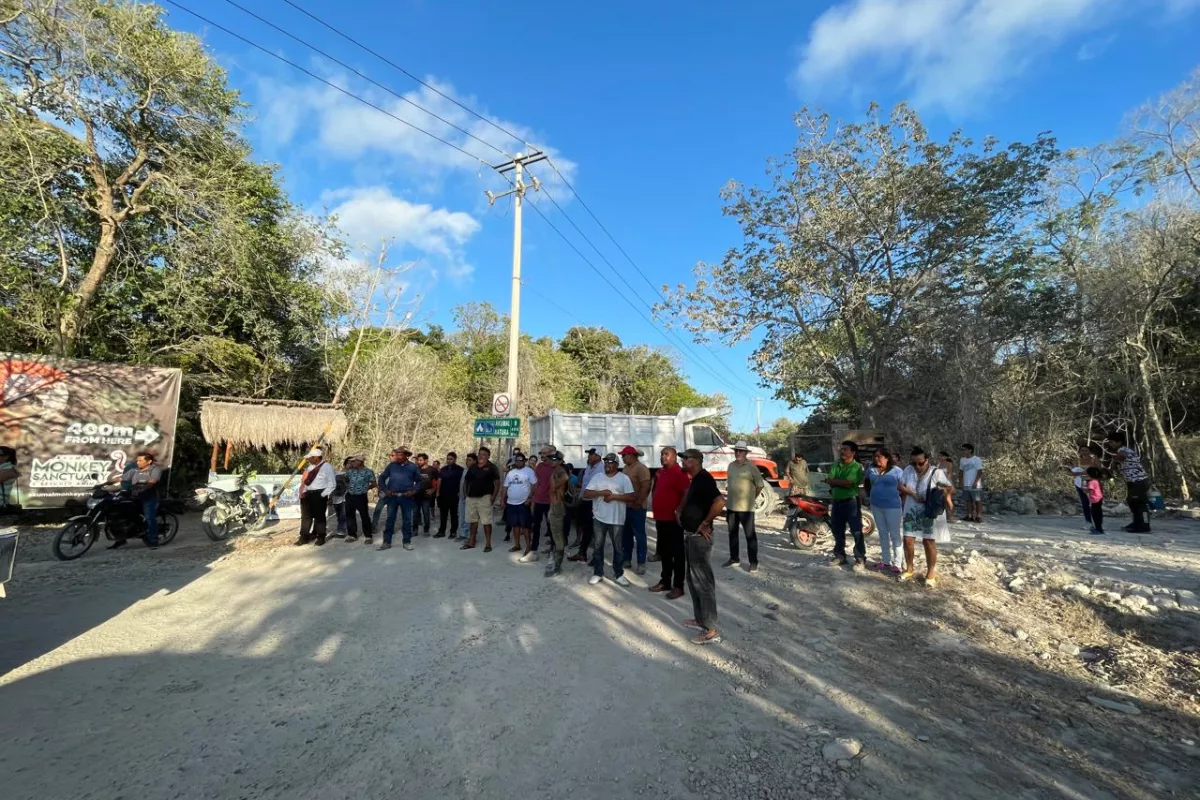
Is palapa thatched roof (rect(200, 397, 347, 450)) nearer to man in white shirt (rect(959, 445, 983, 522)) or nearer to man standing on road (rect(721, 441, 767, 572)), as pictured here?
man standing on road (rect(721, 441, 767, 572))

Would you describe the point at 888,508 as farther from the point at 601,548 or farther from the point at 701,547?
the point at 601,548

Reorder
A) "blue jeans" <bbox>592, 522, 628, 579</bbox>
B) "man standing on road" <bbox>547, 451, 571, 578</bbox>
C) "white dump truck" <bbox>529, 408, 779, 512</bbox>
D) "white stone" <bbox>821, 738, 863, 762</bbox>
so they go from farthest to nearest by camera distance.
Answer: "white dump truck" <bbox>529, 408, 779, 512</bbox>
"man standing on road" <bbox>547, 451, 571, 578</bbox>
"blue jeans" <bbox>592, 522, 628, 579</bbox>
"white stone" <bbox>821, 738, 863, 762</bbox>

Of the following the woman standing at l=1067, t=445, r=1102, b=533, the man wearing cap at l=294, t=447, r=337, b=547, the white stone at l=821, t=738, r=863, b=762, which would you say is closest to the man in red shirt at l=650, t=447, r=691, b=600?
the white stone at l=821, t=738, r=863, b=762

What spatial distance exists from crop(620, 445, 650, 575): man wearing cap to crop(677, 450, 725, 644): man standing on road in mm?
1504

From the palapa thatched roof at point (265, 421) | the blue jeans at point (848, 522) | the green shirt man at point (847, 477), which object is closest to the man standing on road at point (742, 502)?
the green shirt man at point (847, 477)

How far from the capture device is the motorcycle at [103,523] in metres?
8.13

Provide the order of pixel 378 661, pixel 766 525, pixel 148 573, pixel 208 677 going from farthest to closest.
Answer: pixel 766 525
pixel 148 573
pixel 378 661
pixel 208 677

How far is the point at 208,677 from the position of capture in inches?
159

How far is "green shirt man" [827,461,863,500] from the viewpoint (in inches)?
A: 284

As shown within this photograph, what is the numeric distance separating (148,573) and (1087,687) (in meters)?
10.2

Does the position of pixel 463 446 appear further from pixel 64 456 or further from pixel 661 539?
pixel 661 539

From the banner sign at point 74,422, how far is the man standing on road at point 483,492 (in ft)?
19.7

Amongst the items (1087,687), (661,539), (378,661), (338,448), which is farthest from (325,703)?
(338,448)

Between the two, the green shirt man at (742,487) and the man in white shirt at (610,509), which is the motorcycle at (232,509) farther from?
the green shirt man at (742,487)
